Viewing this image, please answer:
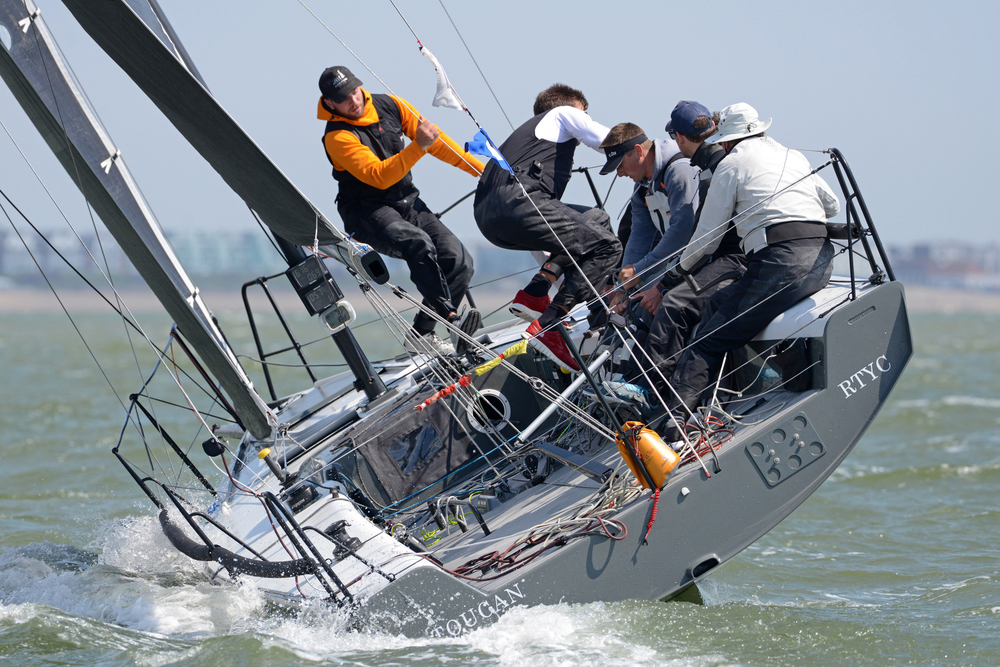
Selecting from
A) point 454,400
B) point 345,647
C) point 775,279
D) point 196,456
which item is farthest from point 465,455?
point 196,456

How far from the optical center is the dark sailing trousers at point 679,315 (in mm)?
4152

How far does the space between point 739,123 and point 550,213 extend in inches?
41.2

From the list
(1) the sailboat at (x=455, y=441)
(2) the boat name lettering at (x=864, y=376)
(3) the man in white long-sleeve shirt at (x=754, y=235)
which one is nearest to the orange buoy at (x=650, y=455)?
(1) the sailboat at (x=455, y=441)

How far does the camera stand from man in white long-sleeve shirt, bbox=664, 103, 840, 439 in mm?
3873

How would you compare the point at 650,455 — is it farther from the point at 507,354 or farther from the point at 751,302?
the point at 507,354

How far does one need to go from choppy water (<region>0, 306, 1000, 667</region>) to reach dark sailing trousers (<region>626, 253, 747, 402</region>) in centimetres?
109

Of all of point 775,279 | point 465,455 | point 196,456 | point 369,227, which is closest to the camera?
point 775,279

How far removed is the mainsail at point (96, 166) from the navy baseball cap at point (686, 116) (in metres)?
2.46

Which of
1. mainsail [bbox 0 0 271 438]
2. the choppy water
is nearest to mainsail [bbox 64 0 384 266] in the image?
mainsail [bbox 0 0 271 438]

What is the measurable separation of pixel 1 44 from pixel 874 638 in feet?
15.4

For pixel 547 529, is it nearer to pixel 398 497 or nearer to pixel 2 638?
pixel 398 497

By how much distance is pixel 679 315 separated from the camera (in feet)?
13.6

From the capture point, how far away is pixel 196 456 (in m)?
9.08

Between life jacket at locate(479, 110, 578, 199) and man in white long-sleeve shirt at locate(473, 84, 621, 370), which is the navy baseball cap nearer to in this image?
man in white long-sleeve shirt at locate(473, 84, 621, 370)
